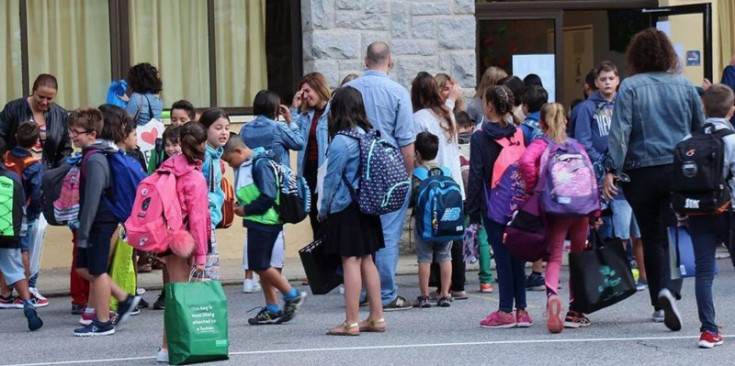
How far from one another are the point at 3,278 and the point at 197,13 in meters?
4.09

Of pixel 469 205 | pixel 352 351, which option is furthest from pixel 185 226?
pixel 469 205

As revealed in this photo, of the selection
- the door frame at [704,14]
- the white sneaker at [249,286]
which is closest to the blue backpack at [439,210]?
the white sneaker at [249,286]

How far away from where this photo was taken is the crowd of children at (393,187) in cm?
921

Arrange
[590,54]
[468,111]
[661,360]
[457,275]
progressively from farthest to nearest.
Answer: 1. [590,54]
2. [468,111]
3. [457,275]
4. [661,360]

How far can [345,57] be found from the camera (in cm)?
1454

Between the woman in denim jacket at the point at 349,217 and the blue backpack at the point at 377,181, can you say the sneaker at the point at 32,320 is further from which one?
the blue backpack at the point at 377,181

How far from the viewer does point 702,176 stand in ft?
28.0

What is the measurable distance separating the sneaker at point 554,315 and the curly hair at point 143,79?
488 centimetres

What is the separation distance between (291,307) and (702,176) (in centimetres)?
319

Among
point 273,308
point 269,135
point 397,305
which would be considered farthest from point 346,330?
point 269,135

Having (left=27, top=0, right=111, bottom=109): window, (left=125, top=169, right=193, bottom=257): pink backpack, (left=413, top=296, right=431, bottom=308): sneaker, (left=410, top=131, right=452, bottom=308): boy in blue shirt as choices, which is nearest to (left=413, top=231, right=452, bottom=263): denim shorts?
(left=410, top=131, right=452, bottom=308): boy in blue shirt

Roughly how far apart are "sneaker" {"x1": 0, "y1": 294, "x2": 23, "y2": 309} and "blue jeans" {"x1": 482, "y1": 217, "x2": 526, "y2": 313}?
13.6ft

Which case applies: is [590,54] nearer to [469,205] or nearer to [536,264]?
[536,264]

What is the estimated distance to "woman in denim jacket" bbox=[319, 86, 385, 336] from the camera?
9.37m
